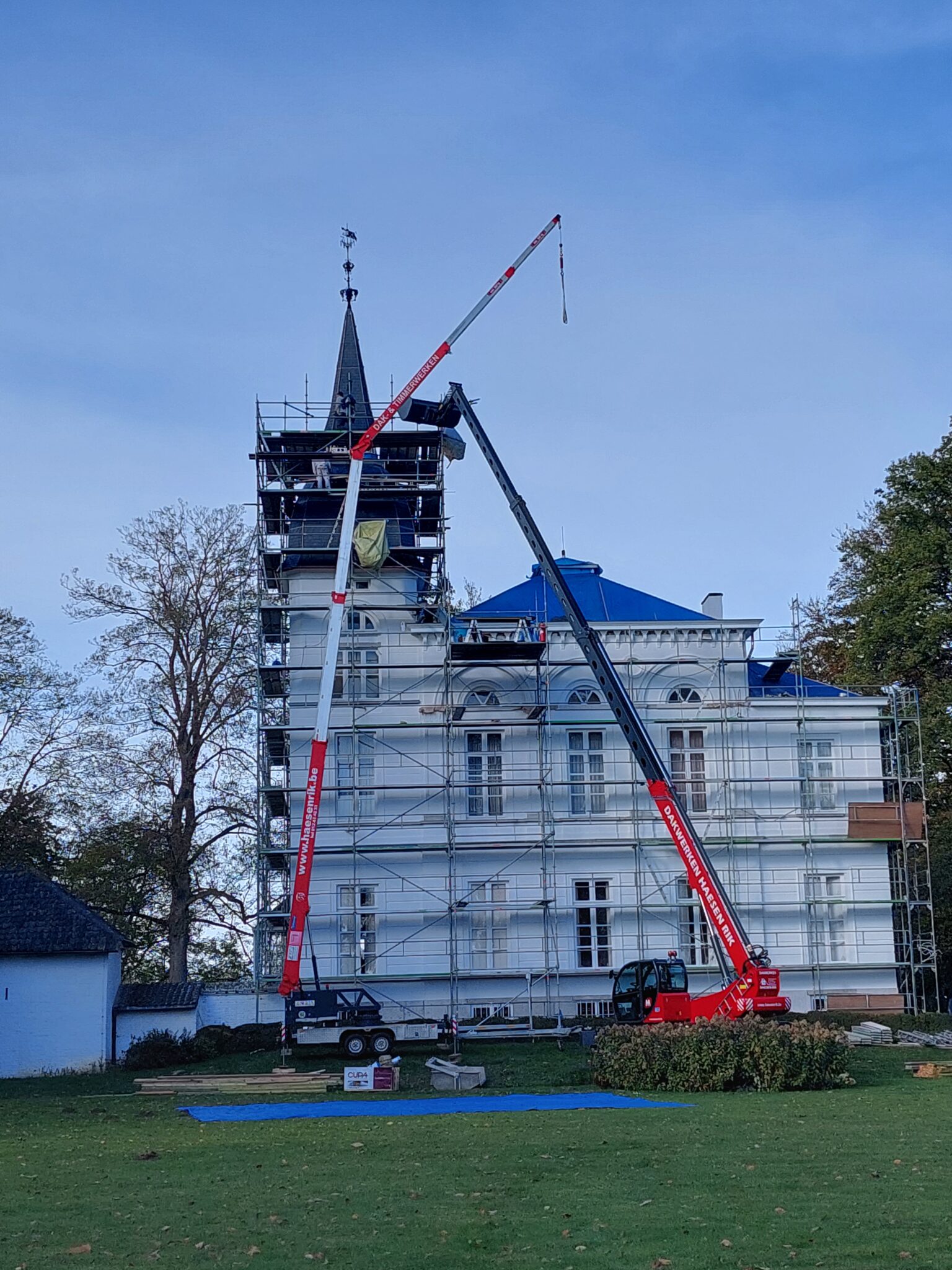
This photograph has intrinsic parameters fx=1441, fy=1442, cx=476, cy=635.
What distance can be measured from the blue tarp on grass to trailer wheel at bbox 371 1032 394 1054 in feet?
23.1

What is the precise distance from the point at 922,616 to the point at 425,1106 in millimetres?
25814

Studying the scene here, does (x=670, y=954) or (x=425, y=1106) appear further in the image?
(x=670, y=954)

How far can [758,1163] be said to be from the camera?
1394 cm

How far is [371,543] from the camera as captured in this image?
123ft

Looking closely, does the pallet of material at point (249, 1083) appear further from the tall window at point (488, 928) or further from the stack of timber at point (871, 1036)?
the stack of timber at point (871, 1036)

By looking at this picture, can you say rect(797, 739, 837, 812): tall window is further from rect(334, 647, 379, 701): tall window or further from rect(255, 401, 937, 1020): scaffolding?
rect(334, 647, 379, 701): tall window

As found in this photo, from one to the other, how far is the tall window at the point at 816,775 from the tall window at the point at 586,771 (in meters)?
5.13

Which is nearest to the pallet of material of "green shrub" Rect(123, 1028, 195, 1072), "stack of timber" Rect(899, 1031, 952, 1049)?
"green shrub" Rect(123, 1028, 195, 1072)

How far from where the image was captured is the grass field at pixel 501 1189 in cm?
1020

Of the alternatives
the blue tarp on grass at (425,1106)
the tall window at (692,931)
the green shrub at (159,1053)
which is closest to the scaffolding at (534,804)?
the tall window at (692,931)

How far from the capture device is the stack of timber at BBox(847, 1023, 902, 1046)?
31.4 meters

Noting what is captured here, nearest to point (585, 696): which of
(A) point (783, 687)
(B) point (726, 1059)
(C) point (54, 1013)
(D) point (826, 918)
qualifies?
(A) point (783, 687)

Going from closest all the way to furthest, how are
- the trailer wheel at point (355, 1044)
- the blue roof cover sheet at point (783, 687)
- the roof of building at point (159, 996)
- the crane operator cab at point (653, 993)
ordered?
the crane operator cab at point (653, 993) → the trailer wheel at point (355, 1044) → the roof of building at point (159, 996) → the blue roof cover sheet at point (783, 687)

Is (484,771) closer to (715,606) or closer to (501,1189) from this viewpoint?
(715,606)
